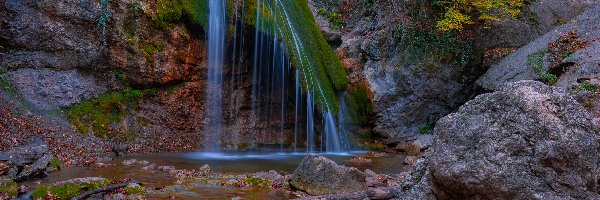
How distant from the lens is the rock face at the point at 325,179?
6.30m

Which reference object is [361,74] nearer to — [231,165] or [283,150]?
[283,150]

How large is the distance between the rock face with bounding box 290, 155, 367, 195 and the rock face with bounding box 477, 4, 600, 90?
7.03m

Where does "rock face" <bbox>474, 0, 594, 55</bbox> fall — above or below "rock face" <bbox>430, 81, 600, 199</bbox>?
above

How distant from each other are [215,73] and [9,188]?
338 inches

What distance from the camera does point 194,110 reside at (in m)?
13.7

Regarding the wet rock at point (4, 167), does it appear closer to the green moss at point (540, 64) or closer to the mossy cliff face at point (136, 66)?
the mossy cliff face at point (136, 66)

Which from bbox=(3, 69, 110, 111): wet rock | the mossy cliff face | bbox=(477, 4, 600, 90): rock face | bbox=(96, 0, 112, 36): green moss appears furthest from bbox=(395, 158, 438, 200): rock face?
bbox=(96, 0, 112, 36): green moss

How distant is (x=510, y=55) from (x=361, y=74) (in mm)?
4747

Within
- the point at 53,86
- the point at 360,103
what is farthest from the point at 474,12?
the point at 53,86

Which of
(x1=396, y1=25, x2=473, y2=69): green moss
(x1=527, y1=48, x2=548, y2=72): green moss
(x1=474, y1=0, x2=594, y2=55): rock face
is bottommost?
(x1=527, y1=48, x2=548, y2=72): green moss

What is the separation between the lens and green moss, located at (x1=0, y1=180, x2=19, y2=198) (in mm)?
5403

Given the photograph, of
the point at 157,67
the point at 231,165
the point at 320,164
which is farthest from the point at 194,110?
the point at 320,164

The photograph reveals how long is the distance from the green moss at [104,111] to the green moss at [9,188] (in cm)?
552

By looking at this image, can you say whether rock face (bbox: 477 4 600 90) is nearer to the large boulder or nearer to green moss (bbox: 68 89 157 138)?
green moss (bbox: 68 89 157 138)
